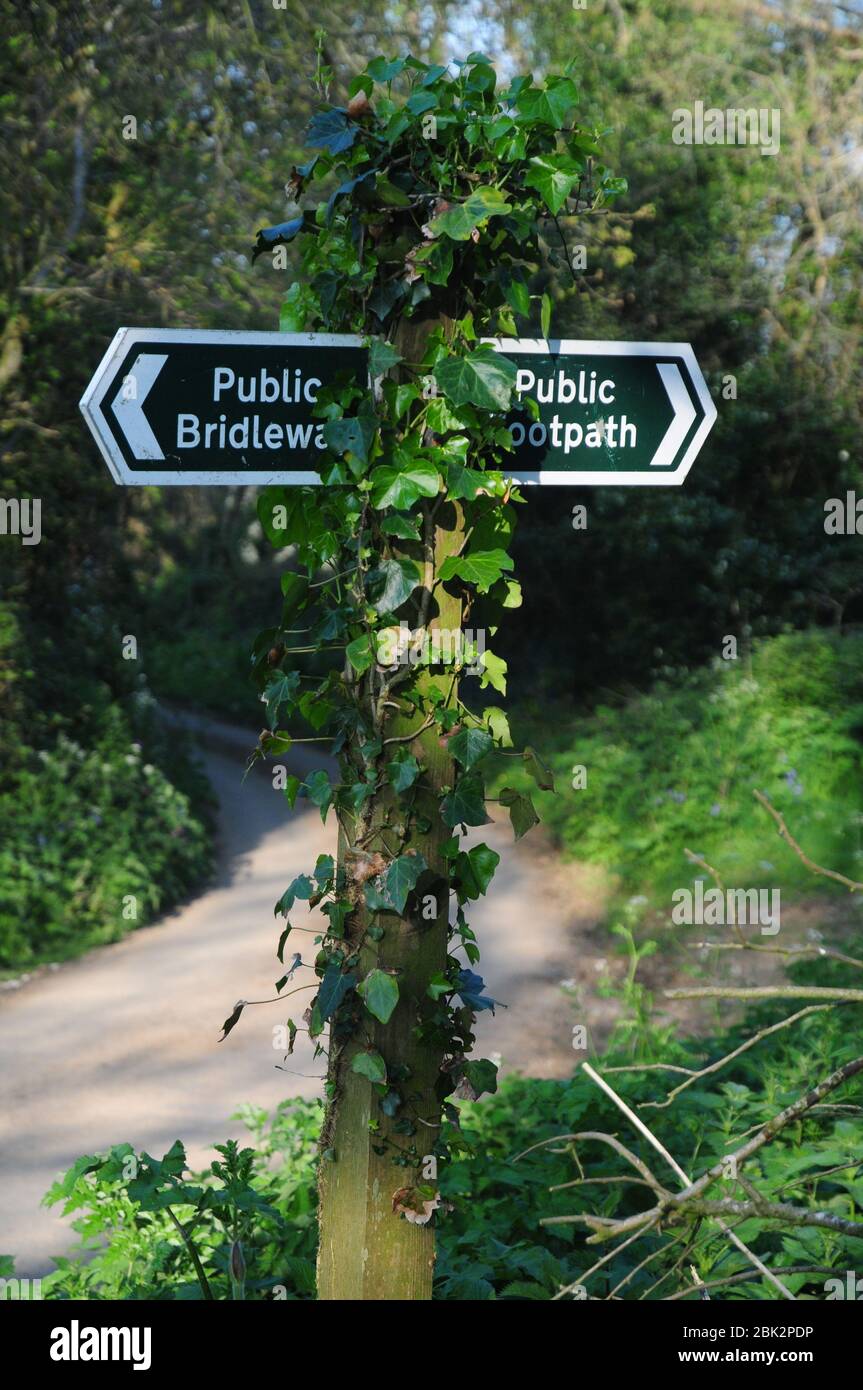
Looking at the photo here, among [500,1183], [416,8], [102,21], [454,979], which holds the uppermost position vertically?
[416,8]

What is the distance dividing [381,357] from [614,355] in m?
0.55

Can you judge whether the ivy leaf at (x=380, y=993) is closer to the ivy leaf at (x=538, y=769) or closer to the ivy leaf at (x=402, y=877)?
the ivy leaf at (x=402, y=877)

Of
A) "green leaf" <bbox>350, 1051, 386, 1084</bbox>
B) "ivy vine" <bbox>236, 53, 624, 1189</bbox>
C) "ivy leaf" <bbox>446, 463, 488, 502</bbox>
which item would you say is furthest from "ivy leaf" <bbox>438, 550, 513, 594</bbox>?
"green leaf" <bbox>350, 1051, 386, 1084</bbox>

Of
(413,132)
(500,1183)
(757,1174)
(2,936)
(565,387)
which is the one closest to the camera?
(413,132)

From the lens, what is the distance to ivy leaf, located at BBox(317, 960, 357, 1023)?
8.04 ft

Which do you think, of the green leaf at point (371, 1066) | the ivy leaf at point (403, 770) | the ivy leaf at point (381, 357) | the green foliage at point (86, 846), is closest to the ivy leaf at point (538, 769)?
the ivy leaf at point (403, 770)

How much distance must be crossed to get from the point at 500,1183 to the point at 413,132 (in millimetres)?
3053

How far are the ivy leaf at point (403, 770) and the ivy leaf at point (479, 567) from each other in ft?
1.08

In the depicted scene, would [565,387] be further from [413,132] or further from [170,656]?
[170,656]

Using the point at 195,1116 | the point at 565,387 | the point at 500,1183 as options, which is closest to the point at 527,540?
the point at 195,1116

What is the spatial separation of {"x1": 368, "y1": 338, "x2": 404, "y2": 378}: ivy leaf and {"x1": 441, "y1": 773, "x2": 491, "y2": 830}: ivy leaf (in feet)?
2.46

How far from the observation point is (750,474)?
13883mm

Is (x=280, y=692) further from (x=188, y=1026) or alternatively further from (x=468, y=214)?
(x=188, y=1026)

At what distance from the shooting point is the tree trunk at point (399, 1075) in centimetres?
246
